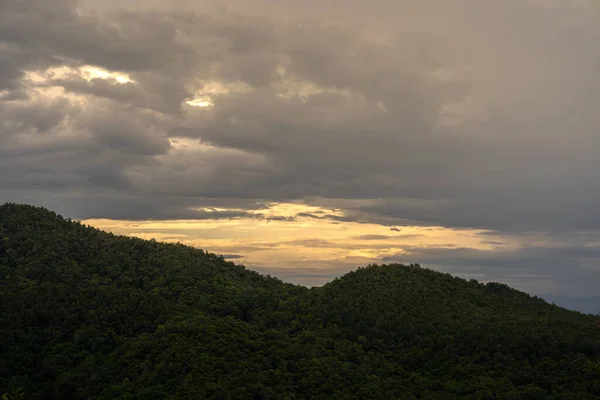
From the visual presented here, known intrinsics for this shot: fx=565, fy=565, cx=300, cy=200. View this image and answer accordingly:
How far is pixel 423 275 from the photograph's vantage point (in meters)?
103

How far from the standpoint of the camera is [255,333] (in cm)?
8006

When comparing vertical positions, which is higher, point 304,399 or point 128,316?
point 128,316

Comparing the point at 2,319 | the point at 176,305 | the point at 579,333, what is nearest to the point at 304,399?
the point at 176,305

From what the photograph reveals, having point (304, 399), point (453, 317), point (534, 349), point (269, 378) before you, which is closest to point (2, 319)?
point (269, 378)

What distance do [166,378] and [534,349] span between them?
154 feet

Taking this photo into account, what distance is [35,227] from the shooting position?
351 ft

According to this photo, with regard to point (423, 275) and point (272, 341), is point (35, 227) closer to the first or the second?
point (272, 341)

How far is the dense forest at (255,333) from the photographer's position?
6794cm

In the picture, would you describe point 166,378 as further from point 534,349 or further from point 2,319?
point 534,349

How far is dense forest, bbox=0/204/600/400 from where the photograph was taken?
6794cm

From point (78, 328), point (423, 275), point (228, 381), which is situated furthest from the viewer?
point (423, 275)

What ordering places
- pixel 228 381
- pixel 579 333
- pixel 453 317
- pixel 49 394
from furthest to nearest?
pixel 453 317 < pixel 579 333 < pixel 49 394 < pixel 228 381

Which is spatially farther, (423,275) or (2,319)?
(423,275)

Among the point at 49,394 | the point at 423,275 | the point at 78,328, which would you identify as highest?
the point at 423,275
